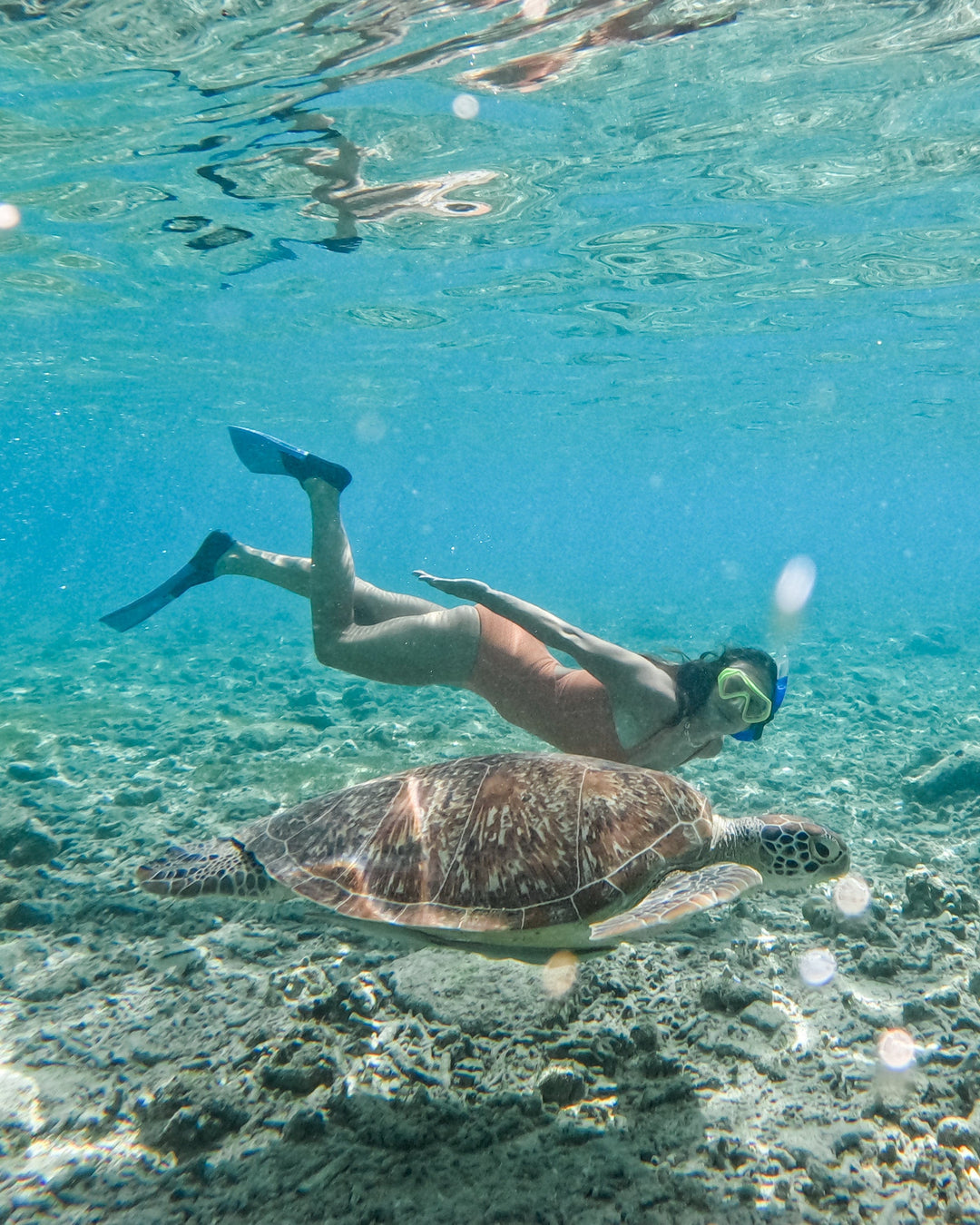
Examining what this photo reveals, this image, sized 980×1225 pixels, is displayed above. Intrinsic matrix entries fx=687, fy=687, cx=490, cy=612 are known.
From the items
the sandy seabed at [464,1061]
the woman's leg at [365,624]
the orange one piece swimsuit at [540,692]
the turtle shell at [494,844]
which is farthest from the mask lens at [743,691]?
the woman's leg at [365,624]

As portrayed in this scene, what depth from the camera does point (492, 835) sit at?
3.25 m

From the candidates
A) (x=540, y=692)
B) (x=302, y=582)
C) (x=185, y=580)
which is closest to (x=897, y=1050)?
(x=540, y=692)

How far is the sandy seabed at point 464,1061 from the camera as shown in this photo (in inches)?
94.3

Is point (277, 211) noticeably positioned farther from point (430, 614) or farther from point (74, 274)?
point (430, 614)

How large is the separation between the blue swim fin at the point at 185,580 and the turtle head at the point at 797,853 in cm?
508

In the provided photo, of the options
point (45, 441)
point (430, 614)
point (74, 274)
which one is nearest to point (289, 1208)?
point (430, 614)

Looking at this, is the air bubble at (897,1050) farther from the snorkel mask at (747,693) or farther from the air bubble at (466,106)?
the air bubble at (466,106)

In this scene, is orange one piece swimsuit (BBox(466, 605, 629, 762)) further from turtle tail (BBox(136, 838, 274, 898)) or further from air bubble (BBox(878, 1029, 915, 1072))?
turtle tail (BBox(136, 838, 274, 898))

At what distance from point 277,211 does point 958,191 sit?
34.0 feet

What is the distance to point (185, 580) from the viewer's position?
6.47 meters

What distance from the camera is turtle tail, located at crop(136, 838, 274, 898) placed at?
11.0 feet

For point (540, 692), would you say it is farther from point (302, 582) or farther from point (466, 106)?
point (466, 106)

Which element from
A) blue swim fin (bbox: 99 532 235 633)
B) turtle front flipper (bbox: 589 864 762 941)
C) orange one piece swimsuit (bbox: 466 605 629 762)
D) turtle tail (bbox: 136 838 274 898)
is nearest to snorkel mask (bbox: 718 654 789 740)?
orange one piece swimsuit (bbox: 466 605 629 762)

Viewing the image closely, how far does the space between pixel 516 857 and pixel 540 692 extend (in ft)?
7.35
